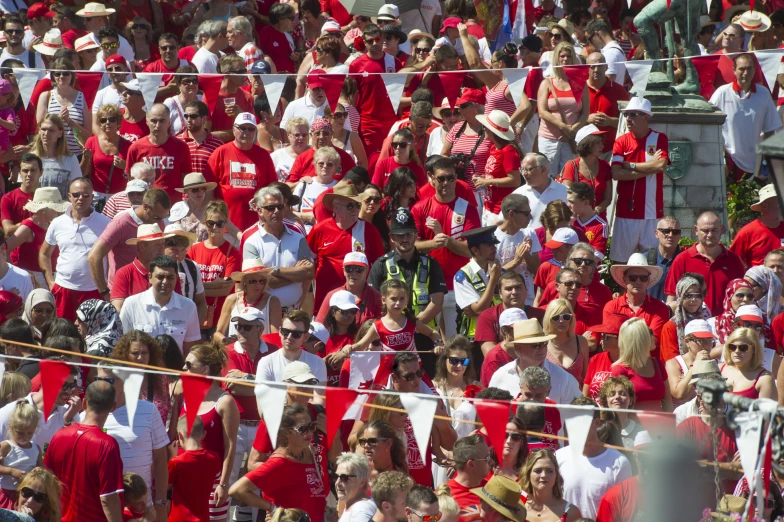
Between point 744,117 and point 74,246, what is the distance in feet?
22.7

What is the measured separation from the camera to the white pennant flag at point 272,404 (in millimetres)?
8664

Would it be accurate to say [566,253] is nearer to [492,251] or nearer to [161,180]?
[492,251]

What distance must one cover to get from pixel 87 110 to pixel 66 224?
311 cm

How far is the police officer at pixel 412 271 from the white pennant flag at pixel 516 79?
2570 millimetres

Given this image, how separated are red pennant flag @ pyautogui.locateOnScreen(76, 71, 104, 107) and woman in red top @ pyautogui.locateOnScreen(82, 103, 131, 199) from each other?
2.38ft

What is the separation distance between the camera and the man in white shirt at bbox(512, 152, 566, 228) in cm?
1262

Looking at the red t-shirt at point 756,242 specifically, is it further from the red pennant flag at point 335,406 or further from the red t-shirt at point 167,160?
the red pennant flag at point 335,406

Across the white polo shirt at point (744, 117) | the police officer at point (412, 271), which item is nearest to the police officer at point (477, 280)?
the police officer at point (412, 271)

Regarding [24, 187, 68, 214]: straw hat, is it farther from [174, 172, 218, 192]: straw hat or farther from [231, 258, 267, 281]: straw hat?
[231, 258, 267, 281]: straw hat

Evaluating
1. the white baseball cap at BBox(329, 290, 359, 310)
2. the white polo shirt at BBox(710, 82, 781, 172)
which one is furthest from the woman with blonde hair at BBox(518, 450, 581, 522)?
the white polo shirt at BBox(710, 82, 781, 172)

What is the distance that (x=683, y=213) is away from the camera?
14.2 m

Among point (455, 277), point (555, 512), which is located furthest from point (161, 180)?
point (555, 512)

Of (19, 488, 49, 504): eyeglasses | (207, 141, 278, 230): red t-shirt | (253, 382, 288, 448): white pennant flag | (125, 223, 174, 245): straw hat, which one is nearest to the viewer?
(19, 488, 49, 504): eyeglasses

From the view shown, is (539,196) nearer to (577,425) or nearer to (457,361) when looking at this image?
(457,361)
